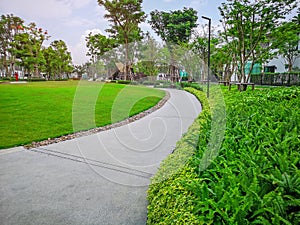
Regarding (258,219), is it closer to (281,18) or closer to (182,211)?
(182,211)

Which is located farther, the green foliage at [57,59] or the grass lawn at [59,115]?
the green foliage at [57,59]

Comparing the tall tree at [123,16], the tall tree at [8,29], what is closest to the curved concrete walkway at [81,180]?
the tall tree at [8,29]

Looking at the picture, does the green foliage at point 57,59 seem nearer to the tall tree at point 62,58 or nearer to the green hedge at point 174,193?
the tall tree at point 62,58

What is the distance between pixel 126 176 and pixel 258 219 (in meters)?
1.73

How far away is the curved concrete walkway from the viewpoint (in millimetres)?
1751

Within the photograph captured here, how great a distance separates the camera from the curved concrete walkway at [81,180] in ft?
5.74

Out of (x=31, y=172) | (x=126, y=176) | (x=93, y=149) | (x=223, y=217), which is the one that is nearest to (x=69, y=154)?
(x=93, y=149)

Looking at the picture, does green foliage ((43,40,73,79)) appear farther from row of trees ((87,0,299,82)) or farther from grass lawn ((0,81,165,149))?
grass lawn ((0,81,165,149))

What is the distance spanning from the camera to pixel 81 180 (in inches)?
91.2

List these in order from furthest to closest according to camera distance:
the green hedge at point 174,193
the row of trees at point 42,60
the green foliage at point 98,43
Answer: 1. the green foliage at point 98,43
2. the row of trees at point 42,60
3. the green hedge at point 174,193

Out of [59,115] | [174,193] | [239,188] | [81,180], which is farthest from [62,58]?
[239,188]

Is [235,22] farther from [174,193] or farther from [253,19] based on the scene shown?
[174,193]

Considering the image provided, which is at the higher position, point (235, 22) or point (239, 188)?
point (235, 22)

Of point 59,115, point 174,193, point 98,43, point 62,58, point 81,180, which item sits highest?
point 98,43
